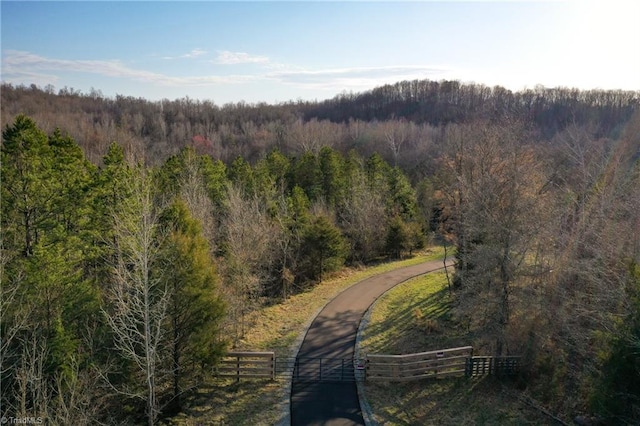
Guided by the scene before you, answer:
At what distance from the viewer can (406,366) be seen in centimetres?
1898

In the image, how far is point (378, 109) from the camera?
432 ft

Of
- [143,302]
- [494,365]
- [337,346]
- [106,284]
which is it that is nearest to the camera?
[143,302]

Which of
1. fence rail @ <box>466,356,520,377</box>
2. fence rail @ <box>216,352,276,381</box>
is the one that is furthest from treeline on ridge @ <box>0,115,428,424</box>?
fence rail @ <box>466,356,520,377</box>

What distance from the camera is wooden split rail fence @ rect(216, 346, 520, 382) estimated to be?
18.8 metres

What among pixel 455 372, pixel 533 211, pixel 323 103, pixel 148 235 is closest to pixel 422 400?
pixel 455 372

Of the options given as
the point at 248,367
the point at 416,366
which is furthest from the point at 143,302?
the point at 416,366

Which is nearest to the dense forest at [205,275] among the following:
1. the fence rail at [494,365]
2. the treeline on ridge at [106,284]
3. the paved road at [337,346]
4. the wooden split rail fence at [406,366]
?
the treeline on ridge at [106,284]

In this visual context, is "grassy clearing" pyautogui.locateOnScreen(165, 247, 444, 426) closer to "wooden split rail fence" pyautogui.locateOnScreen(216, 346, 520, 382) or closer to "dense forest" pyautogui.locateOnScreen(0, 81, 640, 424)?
"wooden split rail fence" pyautogui.locateOnScreen(216, 346, 520, 382)

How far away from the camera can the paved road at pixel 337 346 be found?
16.5 meters

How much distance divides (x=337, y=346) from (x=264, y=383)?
488cm

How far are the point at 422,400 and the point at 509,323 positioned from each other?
515 cm

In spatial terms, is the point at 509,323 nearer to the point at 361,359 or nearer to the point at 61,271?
the point at 361,359

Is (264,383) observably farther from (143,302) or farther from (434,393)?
(434,393)

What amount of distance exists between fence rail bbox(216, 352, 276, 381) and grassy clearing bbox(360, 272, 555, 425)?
14.1 ft
